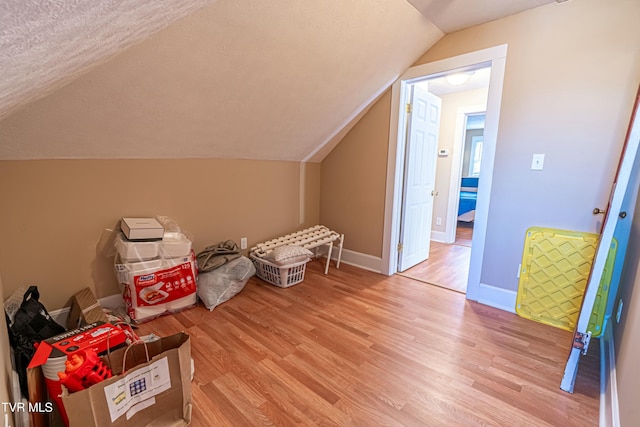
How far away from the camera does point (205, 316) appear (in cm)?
215

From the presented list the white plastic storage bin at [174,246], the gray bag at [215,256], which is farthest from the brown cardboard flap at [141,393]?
the gray bag at [215,256]

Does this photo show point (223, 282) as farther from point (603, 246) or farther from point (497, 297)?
point (603, 246)

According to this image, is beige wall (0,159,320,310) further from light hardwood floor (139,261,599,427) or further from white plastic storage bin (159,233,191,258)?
light hardwood floor (139,261,599,427)

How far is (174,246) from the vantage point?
2.10 m

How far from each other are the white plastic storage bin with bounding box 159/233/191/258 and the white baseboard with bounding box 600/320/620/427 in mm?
2479

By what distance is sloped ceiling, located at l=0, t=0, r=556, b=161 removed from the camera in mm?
1018

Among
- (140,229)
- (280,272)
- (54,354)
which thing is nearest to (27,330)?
(54,354)

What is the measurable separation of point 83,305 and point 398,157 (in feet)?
9.05

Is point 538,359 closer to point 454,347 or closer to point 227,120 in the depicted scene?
point 454,347

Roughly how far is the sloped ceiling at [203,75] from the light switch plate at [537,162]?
1.29 m

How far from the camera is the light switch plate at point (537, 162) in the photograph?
2.08m

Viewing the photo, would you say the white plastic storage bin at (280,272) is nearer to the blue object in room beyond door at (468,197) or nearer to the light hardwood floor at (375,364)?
the light hardwood floor at (375,364)

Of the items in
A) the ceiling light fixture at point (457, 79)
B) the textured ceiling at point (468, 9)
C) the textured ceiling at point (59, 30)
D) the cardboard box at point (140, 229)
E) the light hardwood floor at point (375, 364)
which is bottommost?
the light hardwood floor at point (375, 364)

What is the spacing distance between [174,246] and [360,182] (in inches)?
76.3
